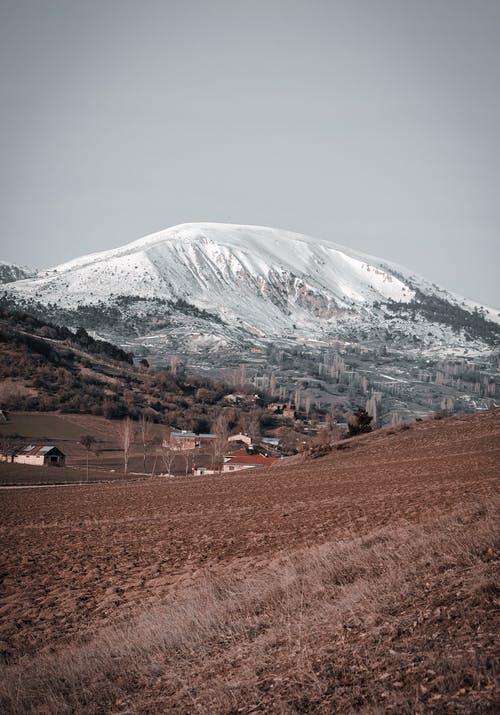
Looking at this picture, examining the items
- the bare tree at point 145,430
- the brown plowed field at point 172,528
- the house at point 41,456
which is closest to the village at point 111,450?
the house at point 41,456

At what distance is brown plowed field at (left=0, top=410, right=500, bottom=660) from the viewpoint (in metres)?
14.7

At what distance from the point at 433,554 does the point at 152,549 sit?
38.0 ft

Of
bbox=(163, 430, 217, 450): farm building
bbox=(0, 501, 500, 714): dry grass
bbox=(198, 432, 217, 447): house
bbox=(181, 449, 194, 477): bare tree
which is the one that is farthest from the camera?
bbox=(198, 432, 217, 447): house

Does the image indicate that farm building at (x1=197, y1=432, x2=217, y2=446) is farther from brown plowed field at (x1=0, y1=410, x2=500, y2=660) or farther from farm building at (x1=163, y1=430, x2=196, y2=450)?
brown plowed field at (x1=0, y1=410, x2=500, y2=660)

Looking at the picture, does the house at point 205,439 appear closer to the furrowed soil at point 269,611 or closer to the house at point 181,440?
the house at point 181,440

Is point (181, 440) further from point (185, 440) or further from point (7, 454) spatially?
point (7, 454)

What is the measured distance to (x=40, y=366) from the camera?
148 m

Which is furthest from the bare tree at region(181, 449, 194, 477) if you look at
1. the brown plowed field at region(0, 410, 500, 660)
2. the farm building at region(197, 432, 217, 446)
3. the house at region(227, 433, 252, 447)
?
the brown plowed field at region(0, 410, 500, 660)

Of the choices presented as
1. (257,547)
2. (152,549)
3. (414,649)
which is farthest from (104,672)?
(152,549)

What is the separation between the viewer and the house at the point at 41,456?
9338cm

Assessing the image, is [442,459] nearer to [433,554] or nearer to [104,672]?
[433,554]

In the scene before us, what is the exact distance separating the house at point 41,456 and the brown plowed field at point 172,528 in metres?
52.3

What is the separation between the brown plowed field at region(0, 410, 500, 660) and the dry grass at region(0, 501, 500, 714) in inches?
118

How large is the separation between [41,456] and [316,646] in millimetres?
91283
